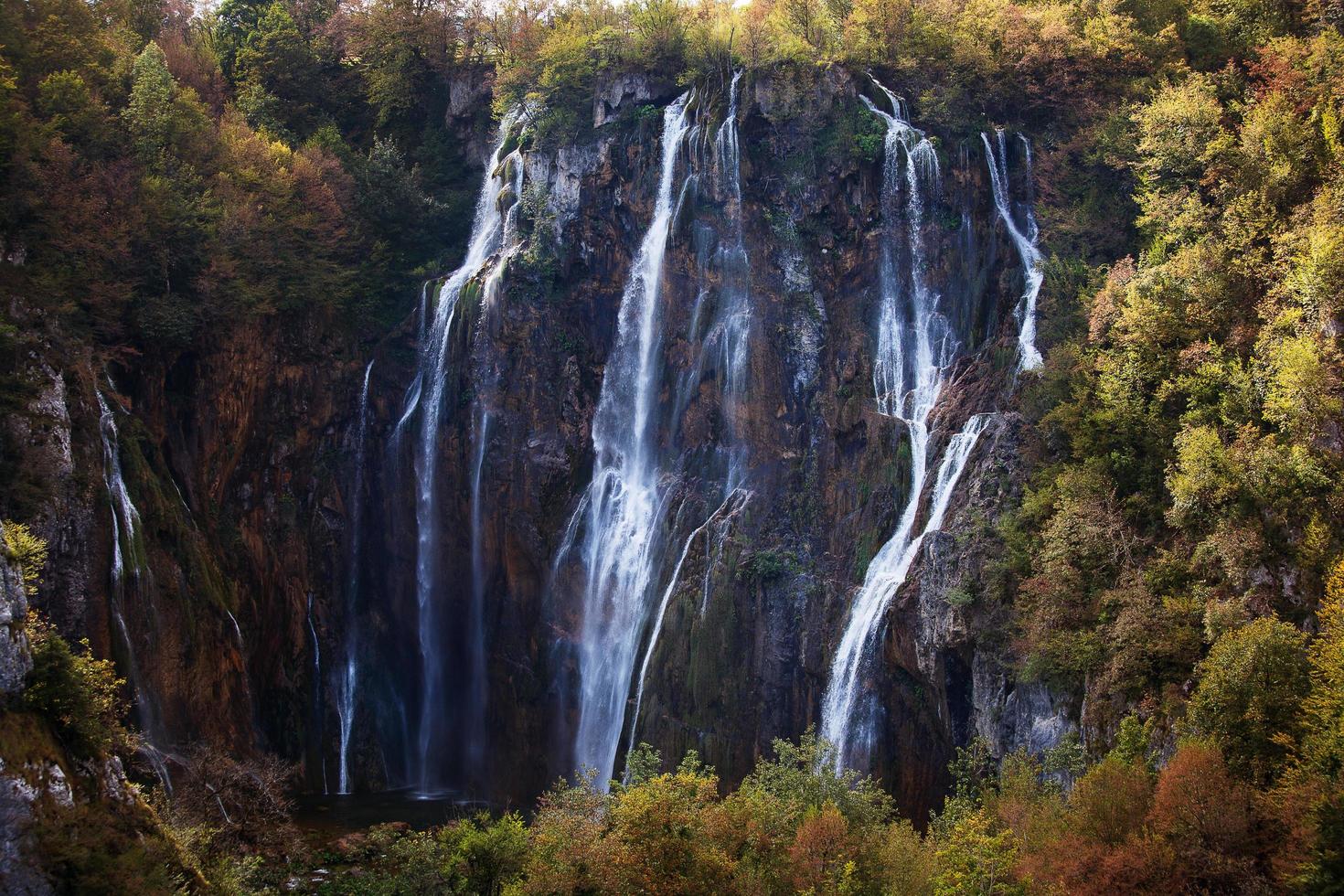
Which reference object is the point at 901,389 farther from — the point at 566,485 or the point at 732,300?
the point at 566,485

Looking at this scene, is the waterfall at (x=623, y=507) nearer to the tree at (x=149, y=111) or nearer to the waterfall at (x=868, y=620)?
the waterfall at (x=868, y=620)

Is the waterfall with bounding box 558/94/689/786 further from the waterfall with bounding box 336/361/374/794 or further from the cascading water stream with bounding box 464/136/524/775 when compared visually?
the waterfall with bounding box 336/361/374/794

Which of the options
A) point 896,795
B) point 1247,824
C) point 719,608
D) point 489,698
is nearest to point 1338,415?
point 1247,824

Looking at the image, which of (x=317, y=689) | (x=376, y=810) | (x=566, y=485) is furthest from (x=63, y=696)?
(x=566, y=485)

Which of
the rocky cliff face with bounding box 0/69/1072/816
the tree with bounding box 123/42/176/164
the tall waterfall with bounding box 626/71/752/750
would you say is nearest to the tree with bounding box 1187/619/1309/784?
the rocky cliff face with bounding box 0/69/1072/816

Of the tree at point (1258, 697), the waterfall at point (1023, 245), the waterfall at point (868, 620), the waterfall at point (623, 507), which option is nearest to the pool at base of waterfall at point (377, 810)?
the waterfall at point (623, 507)

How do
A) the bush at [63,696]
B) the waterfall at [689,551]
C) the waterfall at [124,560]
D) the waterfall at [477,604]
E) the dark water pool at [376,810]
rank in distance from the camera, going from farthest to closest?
the waterfall at [477,604] < the waterfall at [689,551] < the dark water pool at [376,810] < the waterfall at [124,560] < the bush at [63,696]
